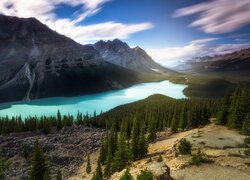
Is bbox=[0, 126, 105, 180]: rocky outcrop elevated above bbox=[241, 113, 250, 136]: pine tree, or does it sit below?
A: below

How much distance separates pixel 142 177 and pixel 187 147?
21.2 metres

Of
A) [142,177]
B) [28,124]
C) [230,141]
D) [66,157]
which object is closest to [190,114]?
[230,141]

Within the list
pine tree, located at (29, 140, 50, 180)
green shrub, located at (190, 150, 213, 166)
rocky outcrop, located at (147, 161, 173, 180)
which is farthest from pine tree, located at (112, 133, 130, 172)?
rocky outcrop, located at (147, 161, 173, 180)

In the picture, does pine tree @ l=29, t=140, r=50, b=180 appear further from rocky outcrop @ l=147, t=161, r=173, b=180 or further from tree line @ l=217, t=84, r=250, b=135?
tree line @ l=217, t=84, r=250, b=135

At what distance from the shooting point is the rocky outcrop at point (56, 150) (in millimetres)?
91806

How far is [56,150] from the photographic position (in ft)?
354

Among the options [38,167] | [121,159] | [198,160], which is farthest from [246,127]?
[38,167]

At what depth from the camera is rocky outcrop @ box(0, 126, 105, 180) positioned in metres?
91.8

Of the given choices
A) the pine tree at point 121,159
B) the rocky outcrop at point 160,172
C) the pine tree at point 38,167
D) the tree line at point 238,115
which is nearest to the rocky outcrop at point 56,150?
the pine tree at point 121,159

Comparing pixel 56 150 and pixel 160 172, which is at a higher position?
pixel 160 172

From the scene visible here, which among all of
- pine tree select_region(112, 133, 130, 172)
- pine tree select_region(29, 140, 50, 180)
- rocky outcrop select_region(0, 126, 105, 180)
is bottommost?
rocky outcrop select_region(0, 126, 105, 180)

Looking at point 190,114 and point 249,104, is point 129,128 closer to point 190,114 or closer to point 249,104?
point 190,114

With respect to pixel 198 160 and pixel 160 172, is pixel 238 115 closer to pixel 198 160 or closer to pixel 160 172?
pixel 198 160

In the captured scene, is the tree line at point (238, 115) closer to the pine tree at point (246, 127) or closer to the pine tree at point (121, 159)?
the pine tree at point (246, 127)
